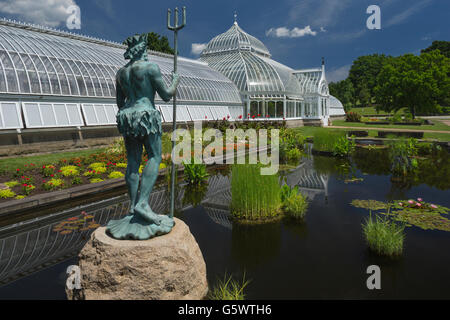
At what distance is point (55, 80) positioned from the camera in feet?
43.0

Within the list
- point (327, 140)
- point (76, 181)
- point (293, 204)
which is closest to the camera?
point (293, 204)

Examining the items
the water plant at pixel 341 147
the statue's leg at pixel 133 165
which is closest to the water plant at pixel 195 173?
the statue's leg at pixel 133 165

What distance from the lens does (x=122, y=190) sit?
7.69 m

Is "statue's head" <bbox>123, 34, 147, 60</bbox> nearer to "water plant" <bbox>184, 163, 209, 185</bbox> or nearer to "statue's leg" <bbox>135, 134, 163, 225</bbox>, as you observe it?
"statue's leg" <bbox>135, 134, 163, 225</bbox>

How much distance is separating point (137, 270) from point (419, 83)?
36.6 meters

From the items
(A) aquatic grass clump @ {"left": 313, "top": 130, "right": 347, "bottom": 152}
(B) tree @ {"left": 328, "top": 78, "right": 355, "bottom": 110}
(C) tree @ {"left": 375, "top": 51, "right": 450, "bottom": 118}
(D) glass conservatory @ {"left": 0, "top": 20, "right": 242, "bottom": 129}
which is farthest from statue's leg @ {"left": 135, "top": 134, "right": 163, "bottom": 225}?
(B) tree @ {"left": 328, "top": 78, "right": 355, "bottom": 110}

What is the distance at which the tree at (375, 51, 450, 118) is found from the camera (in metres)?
30.7

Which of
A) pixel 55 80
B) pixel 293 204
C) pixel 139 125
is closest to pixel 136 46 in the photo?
pixel 139 125

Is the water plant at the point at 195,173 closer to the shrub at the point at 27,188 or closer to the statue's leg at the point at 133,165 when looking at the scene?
the shrub at the point at 27,188

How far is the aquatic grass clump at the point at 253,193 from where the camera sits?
549 centimetres

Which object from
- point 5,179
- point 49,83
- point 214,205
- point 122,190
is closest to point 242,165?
point 214,205

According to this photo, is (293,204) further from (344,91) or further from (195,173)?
(344,91)

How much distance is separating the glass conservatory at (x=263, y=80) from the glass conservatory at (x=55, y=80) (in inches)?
368
